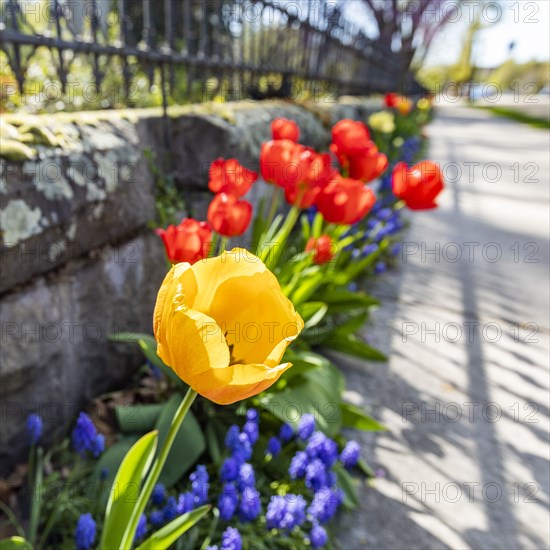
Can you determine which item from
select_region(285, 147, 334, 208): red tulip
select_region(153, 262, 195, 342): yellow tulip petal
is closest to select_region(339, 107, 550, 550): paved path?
select_region(285, 147, 334, 208): red tulip

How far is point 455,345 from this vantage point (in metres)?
2.46

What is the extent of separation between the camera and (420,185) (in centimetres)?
183

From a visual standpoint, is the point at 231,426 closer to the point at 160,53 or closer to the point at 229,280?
the point at 229,280

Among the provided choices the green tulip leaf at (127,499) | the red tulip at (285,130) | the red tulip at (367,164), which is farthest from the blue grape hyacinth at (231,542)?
the red tulip at (367,164)

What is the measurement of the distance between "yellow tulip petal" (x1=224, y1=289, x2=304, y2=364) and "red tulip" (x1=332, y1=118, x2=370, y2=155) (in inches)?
53.7

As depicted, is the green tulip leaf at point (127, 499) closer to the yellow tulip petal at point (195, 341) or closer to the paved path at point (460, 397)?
the yellow tulip petal at point (195, 341)

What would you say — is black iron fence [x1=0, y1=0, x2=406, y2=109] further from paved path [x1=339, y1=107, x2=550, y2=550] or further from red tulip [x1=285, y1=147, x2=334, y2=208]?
paved path [x1=339, y1=107, x2=550, y2=550]

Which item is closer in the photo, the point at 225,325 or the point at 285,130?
the point at 225,325

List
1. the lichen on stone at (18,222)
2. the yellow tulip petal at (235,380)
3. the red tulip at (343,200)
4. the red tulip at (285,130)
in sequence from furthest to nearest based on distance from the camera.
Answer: the red tulip at (285,130) < the red tulip at (343,200) < the lichen on stone at (18,222) < the yellow tulip petal at (235,380)

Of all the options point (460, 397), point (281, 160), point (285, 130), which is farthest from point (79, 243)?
point (460, 397)

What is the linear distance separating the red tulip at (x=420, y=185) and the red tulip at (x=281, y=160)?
51 cm

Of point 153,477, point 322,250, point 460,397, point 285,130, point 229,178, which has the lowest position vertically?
point 460,397

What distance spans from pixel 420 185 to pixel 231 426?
1.08 metres

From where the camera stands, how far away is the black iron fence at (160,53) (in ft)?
5.83
